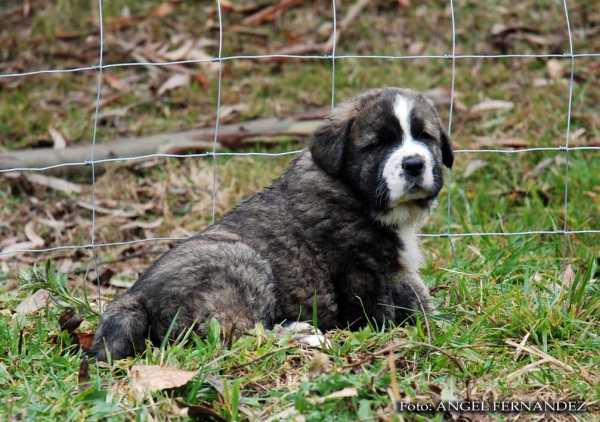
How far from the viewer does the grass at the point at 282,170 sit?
3967mm

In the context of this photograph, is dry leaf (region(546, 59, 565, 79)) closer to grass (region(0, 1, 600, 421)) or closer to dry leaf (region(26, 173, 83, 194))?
grass (region(0, 1, 600, 421))

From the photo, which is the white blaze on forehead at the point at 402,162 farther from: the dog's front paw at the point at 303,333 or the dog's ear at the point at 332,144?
the dog's front paw at the point at 303,333

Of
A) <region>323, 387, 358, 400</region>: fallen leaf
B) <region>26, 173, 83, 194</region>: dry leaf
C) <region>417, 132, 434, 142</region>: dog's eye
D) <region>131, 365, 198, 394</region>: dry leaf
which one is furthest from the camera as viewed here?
<region>26, 173, 83, 194</region>: dry leaf

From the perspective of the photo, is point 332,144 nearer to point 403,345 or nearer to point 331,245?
point 331,245

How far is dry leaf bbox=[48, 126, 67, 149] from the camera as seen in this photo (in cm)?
838

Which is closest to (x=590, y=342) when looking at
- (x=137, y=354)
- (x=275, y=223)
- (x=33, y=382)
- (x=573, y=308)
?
(x=573, y=308)

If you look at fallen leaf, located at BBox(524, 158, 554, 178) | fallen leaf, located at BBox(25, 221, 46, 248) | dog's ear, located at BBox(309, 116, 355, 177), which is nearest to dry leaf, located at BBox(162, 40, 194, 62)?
fallen leaf, located at BBox(25, 221, 46, 248)

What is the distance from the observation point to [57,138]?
27.9ft

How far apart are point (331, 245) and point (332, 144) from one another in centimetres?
58

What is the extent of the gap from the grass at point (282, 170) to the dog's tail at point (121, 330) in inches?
5.2

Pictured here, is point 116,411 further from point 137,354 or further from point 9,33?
point 9,33

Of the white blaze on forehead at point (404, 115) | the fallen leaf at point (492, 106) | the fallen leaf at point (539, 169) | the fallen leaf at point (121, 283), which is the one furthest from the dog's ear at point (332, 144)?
the fallen leaf at point (492, 106)

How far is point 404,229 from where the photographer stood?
16.5ft

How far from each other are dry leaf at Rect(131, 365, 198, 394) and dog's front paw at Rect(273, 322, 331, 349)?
27.1 inches
